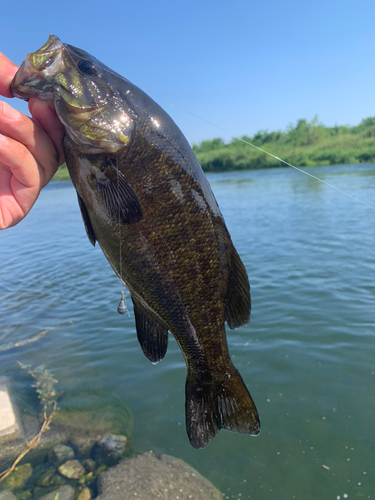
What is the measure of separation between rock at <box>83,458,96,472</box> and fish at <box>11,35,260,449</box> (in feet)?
10.0

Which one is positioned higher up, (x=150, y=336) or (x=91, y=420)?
(x=150, y=336)

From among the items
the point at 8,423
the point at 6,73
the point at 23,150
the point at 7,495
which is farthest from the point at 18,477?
the point at 6,73

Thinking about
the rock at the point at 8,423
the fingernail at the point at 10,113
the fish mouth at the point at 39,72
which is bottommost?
the rock at the point at 8,423

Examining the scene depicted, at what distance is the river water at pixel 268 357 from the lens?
170 inches

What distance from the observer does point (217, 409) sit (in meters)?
2.09

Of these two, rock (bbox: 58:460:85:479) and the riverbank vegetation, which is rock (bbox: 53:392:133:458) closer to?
rock (bbox: 58:460:85:479)

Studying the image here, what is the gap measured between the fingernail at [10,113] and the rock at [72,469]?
4.12 m

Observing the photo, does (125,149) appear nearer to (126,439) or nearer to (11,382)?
(126,439)

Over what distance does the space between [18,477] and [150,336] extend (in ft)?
11.8

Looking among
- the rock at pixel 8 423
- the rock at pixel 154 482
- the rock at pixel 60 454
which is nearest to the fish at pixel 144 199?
the rock at pixel 154 482

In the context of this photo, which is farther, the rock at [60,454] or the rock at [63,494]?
the rock at [60,454]

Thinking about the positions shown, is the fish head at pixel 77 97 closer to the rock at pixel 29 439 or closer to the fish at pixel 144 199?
the fish at pixel 144 199

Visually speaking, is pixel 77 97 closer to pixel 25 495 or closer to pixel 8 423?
pixel 25 495

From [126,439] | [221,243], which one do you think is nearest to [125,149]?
[221,243]
